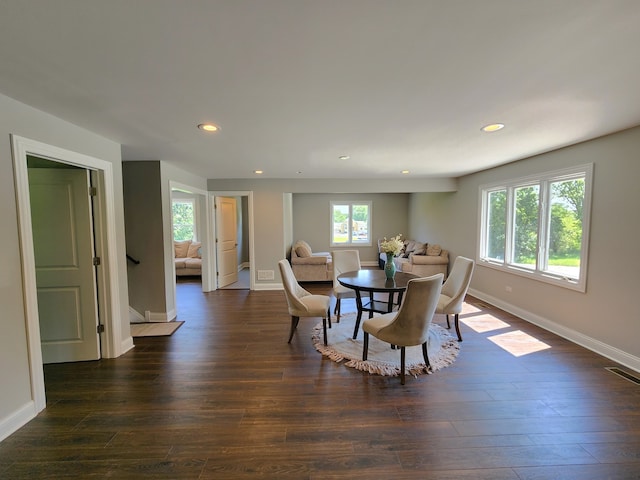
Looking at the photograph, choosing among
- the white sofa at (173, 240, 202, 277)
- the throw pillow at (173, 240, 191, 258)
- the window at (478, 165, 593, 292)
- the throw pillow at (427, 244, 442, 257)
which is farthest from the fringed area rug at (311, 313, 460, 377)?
the throw pillow at (173, 240, 191, 258)

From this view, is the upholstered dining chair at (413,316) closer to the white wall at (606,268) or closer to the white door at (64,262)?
the white wall at (606,268)

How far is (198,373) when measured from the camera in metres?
2.57

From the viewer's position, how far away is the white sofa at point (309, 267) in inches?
240

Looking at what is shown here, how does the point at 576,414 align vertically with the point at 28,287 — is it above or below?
below

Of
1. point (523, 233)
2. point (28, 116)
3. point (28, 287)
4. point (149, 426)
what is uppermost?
point (28, 116)

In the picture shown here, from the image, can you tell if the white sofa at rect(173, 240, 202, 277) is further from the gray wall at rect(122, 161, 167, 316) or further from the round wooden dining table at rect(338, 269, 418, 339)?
the round wooden dining table at rect(338, 269, 418, 339)

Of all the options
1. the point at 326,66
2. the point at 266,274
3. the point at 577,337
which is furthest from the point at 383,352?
the point at 266,274

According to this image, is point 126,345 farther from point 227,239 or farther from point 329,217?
point 329,217

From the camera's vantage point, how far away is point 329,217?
28.1 ft

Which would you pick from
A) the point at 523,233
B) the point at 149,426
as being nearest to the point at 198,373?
the point at 149,426

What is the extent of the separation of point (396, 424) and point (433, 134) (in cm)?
251

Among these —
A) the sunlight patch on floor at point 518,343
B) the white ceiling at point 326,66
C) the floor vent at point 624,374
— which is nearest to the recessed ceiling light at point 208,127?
the white ceiling at point 326,66

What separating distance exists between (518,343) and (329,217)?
6.08m

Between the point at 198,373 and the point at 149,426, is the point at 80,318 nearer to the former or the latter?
the point at 198,373
